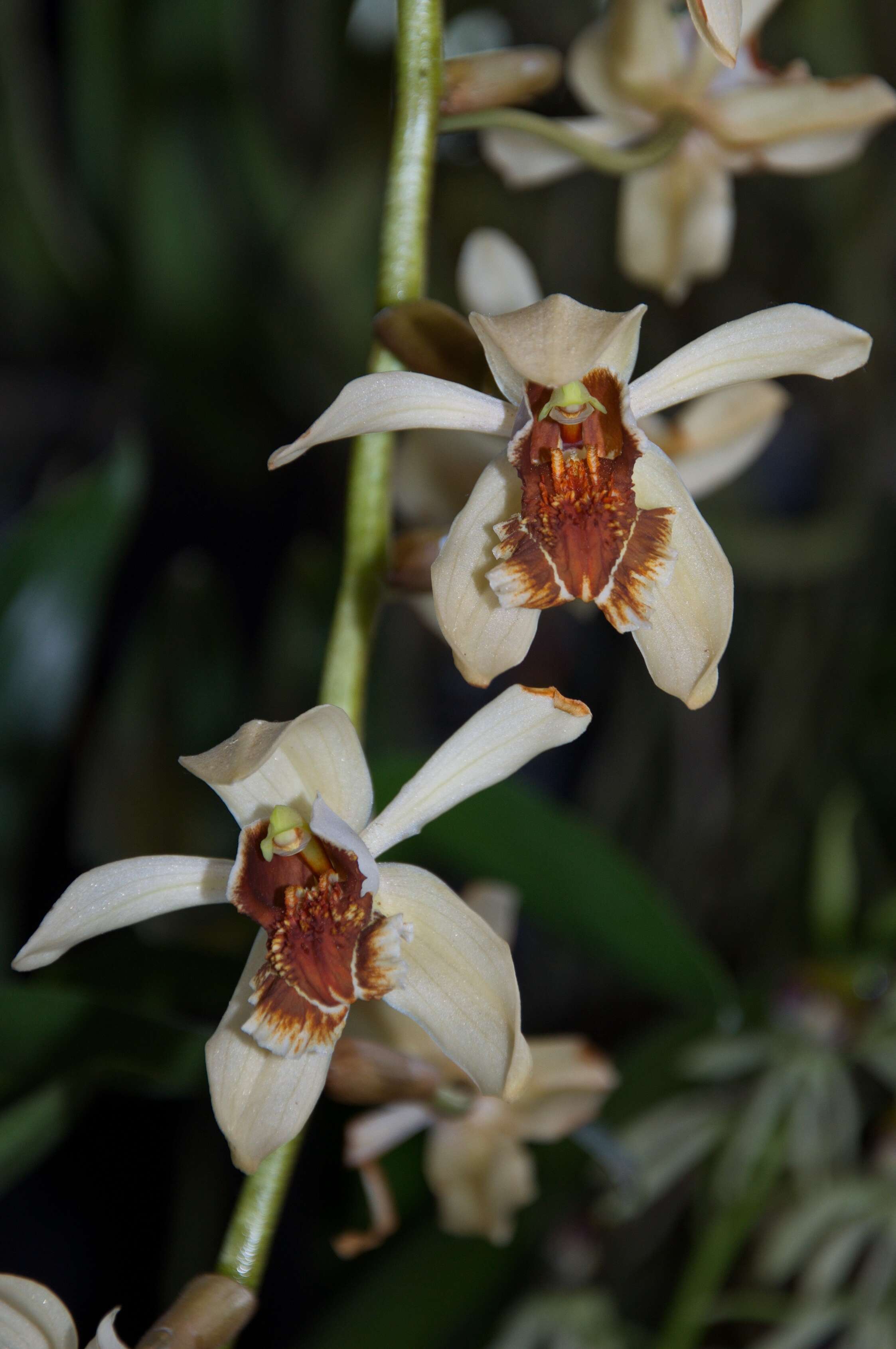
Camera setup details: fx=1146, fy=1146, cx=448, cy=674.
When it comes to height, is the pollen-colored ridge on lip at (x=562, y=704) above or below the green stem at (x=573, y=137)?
below

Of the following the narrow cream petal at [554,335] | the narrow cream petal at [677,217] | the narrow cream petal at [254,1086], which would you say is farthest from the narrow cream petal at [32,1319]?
the narrow cream petal at [677,217]

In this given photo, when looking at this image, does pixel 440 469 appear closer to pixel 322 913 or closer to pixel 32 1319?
pixel 322 913

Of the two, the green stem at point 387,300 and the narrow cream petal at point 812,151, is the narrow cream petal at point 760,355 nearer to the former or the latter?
the green stem at point 387,300

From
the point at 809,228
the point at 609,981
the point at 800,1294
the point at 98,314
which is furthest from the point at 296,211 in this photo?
the point at 800,1294

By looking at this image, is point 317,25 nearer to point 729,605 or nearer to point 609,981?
point 609,981

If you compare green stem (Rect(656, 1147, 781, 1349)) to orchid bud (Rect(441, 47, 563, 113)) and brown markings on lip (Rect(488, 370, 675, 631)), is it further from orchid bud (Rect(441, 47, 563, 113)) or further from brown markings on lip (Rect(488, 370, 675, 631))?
orchid bud (Rect(441, 47, 563, 113))

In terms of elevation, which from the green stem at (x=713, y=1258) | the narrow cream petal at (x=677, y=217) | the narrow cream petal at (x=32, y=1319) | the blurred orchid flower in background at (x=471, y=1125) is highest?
the narrow cream petal at (x=677, y=217)

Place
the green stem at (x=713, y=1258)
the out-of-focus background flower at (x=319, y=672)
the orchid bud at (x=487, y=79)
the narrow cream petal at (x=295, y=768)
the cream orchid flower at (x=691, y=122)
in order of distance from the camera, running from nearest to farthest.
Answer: the narrow cream petal at (x=295, y=768) → the orchid bud at (x=487, y=79) → the cream orchid flower at (x=691, y=122) → the out-of-focus background flower at (x=319, y=672) → the green stem at (x=713, y=1258)
